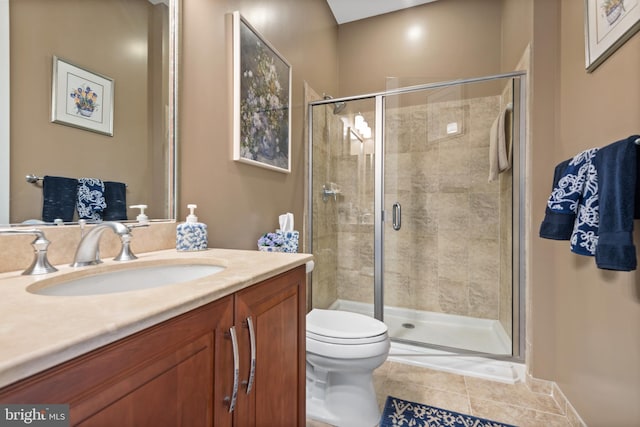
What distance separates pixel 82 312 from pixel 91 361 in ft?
0.32

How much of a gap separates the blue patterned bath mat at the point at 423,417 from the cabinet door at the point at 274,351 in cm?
62

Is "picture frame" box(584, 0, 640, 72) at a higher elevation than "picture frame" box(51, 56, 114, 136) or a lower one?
higher

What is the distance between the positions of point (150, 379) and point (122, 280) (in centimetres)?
48

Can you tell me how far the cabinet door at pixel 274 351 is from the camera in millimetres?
727

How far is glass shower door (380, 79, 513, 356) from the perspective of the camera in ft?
7.37

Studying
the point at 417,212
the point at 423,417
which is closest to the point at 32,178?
the point at 423,417

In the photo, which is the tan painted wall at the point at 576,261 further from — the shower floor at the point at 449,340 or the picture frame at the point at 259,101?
the picture frame at the point at 259,101

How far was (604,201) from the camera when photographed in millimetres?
963

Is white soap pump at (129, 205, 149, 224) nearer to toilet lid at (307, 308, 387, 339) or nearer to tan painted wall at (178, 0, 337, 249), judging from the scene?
tan painted wall at (178, 0, 337, 249)

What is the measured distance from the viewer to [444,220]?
2.51 metres

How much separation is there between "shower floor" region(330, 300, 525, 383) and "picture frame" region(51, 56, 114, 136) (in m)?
2.06

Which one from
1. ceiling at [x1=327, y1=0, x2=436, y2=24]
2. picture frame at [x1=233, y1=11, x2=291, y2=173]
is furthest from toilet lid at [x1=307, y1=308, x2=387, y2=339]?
ceiling at [x1=327, y1=0, x2=436, y2=24]

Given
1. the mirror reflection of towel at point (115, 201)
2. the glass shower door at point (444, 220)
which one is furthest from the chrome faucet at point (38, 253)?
the glass shower door at point (444, 220)

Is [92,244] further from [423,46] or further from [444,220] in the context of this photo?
[423,46]
